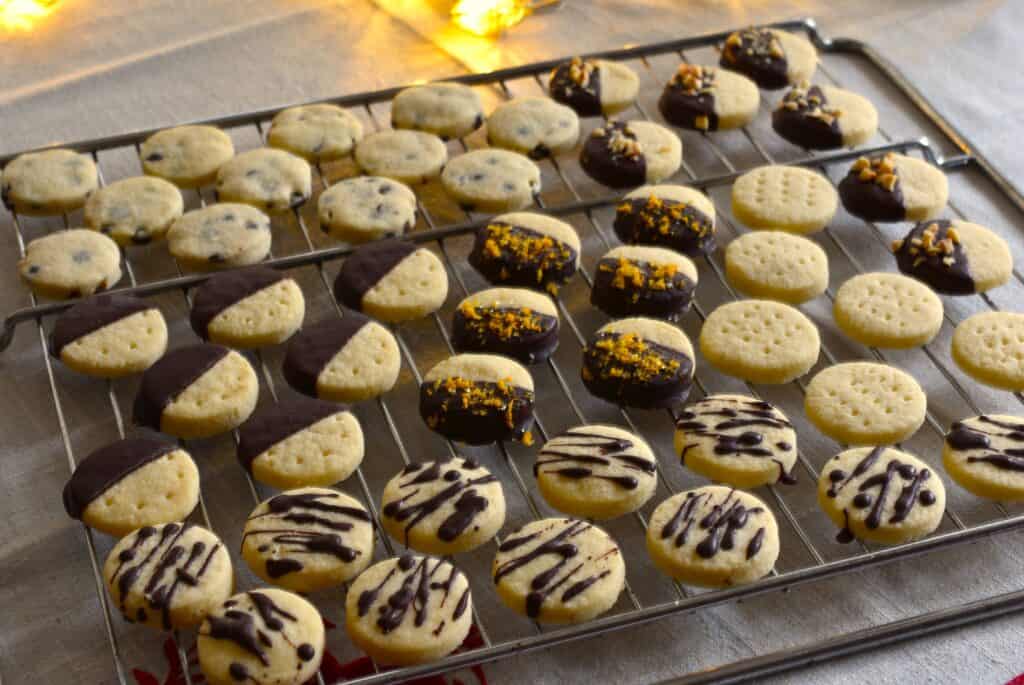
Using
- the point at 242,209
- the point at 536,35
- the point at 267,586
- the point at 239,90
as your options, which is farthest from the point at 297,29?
the point at 267,586

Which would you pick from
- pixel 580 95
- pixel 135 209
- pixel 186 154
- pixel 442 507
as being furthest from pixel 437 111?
pixel 442 507

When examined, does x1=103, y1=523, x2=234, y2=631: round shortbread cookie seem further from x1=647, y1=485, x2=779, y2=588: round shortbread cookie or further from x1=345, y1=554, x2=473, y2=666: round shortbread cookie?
x1=647, y1=485, x2=779, y2=588: round shortbread cookie

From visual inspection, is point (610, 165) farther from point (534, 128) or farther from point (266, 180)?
point (266, 180)

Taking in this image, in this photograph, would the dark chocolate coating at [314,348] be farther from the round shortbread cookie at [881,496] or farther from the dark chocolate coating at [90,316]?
the round shortbread cookie at [881,496]

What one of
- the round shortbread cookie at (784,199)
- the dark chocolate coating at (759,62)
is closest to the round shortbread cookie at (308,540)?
the round shortbread cookie at (784,199)

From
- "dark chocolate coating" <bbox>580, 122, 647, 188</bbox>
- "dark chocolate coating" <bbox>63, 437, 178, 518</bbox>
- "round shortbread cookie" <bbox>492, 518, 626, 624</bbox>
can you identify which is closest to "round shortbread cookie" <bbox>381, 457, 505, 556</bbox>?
"round shortbread cookie" <bbox>492, 518, 626, 624</bbox>

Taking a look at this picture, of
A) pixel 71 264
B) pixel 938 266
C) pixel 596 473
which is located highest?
pixel 938 266
